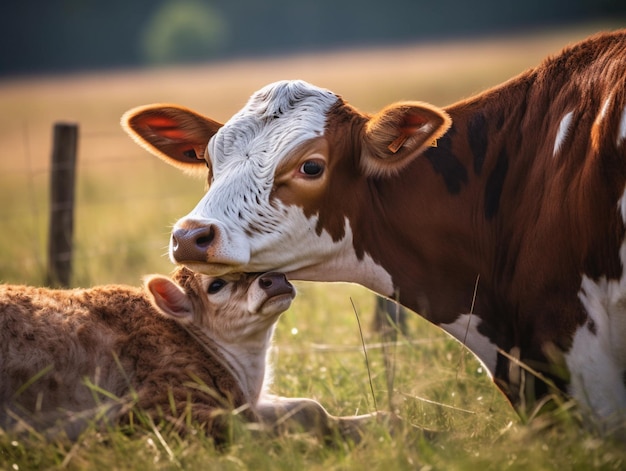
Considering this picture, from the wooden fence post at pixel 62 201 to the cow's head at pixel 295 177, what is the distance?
4403mm

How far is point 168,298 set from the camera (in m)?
5.21

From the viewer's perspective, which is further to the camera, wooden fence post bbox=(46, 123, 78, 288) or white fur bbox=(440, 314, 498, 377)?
wooden fence post bbox=(46, 123, 78, 288)

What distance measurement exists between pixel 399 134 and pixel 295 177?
1.84 ft

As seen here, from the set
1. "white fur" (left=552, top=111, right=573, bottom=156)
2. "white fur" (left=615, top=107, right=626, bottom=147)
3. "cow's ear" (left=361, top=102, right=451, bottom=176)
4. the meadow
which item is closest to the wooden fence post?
the meadow

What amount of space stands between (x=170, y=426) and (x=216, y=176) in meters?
1.27

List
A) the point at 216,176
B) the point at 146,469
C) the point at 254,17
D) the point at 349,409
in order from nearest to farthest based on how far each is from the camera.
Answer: the point at 146,469 < the point at 216,176 < the point at 349,409 < the point at 254,17

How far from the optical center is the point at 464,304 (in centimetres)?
461

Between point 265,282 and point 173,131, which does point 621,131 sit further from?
point 173,131

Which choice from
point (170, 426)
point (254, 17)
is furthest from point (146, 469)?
point (254, 17)

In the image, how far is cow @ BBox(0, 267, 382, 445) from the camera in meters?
4.59

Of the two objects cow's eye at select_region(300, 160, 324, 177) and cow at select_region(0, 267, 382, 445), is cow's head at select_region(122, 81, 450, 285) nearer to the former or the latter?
cow's eye at select_region(300, 160, 324, 177)

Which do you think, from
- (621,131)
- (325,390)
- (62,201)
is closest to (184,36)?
(62,201)

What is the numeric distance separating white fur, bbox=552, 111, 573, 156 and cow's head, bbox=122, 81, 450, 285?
0.55m

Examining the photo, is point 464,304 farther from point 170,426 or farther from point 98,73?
point 98,73
